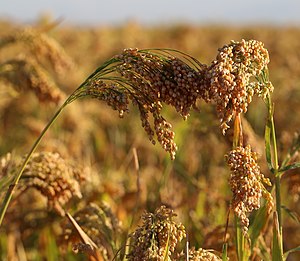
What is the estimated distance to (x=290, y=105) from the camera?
6.07 metres

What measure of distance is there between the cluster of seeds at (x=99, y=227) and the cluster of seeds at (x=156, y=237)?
576 mm

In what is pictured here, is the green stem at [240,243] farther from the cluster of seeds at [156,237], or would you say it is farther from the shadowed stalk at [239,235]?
the cluster of seeds at [156,237]

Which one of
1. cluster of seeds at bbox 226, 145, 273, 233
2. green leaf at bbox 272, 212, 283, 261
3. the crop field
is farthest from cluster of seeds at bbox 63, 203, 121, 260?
cluster of seeds at bbox 226, 145, 273, 233

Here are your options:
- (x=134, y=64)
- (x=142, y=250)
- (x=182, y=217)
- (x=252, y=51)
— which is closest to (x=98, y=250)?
(x=142, y=250)

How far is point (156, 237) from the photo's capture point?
202 centimetres

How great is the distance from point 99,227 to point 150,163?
9.77 feet

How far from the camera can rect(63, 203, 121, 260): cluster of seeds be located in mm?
2598

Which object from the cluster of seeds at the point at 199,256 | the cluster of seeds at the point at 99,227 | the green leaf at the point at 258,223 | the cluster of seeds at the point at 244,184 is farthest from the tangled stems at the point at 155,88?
the cluster of seeds at the point at 99,227

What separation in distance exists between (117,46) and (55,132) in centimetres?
872

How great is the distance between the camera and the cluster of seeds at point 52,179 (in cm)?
261

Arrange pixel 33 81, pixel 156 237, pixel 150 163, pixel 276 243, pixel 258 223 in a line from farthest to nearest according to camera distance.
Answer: pixel 150 163 → pixel 33 81 → pixel 258 223 → pixel 276 243 → pixel 156 237

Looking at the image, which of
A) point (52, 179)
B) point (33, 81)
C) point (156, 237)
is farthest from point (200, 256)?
point (33, 81)

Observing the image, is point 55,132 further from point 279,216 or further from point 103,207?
point 279,216

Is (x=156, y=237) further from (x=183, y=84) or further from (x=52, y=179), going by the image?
(x=52, y=179)
